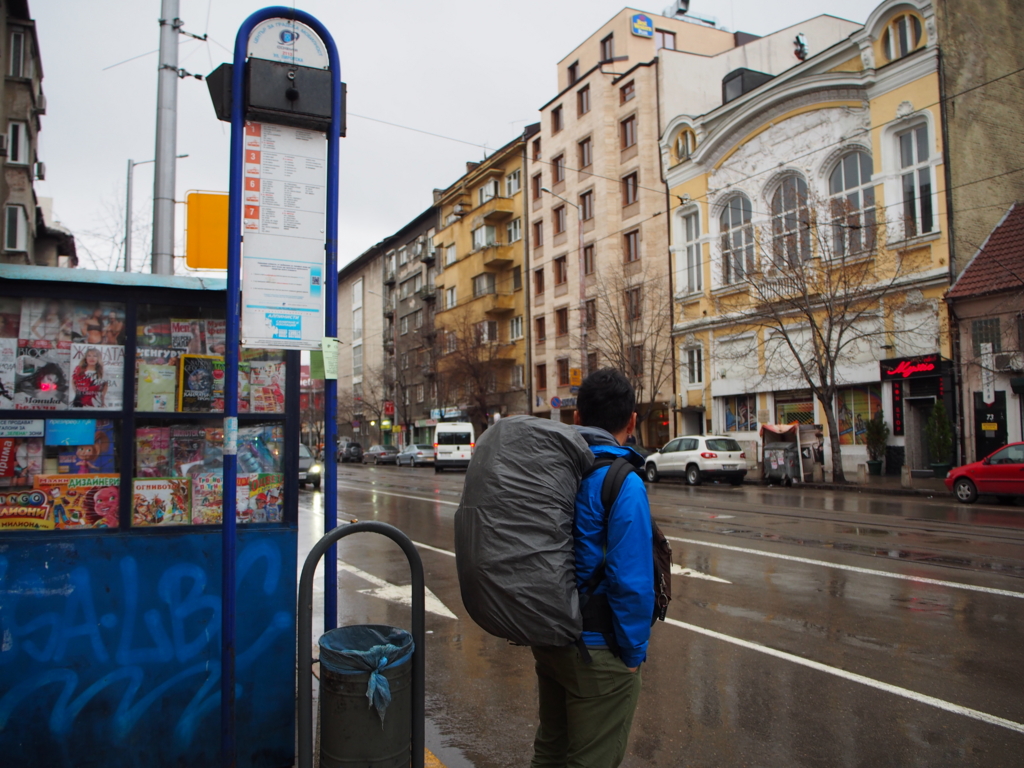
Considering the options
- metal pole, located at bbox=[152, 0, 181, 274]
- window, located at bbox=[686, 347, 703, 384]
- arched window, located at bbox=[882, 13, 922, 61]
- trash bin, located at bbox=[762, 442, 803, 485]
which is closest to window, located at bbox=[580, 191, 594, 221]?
window, located at bbox=[686, 347, 703, 384]

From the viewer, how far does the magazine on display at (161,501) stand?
12.3ft

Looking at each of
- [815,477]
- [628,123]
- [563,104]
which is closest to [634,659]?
[815,477]

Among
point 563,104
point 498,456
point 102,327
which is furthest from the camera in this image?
point 563,104

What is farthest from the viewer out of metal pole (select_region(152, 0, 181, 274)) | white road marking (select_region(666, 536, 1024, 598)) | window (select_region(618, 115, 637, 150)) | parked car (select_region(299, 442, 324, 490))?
window (select_region(618, 115, 637, 150))

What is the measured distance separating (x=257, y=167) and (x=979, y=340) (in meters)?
24.3

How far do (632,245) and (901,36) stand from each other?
15236 mm

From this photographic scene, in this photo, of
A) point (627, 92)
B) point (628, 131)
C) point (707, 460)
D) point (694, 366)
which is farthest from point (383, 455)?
Result: point (707, 460)

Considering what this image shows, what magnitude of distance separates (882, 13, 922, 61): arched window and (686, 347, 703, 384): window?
12950 mm

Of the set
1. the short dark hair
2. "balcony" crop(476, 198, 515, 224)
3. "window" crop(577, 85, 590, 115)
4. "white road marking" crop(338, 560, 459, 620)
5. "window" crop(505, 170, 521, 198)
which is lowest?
"white road marking" crop(338, 560, 459, 620)

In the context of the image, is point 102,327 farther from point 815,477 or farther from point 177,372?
point 815,477

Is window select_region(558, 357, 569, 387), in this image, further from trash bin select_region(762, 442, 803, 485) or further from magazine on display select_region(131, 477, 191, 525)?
magazine on display select_region(131, 477, 191, 525)

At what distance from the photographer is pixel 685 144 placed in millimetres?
35188

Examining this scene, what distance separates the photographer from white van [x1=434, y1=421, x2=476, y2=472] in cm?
3803

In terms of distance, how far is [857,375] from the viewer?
2639 cm
